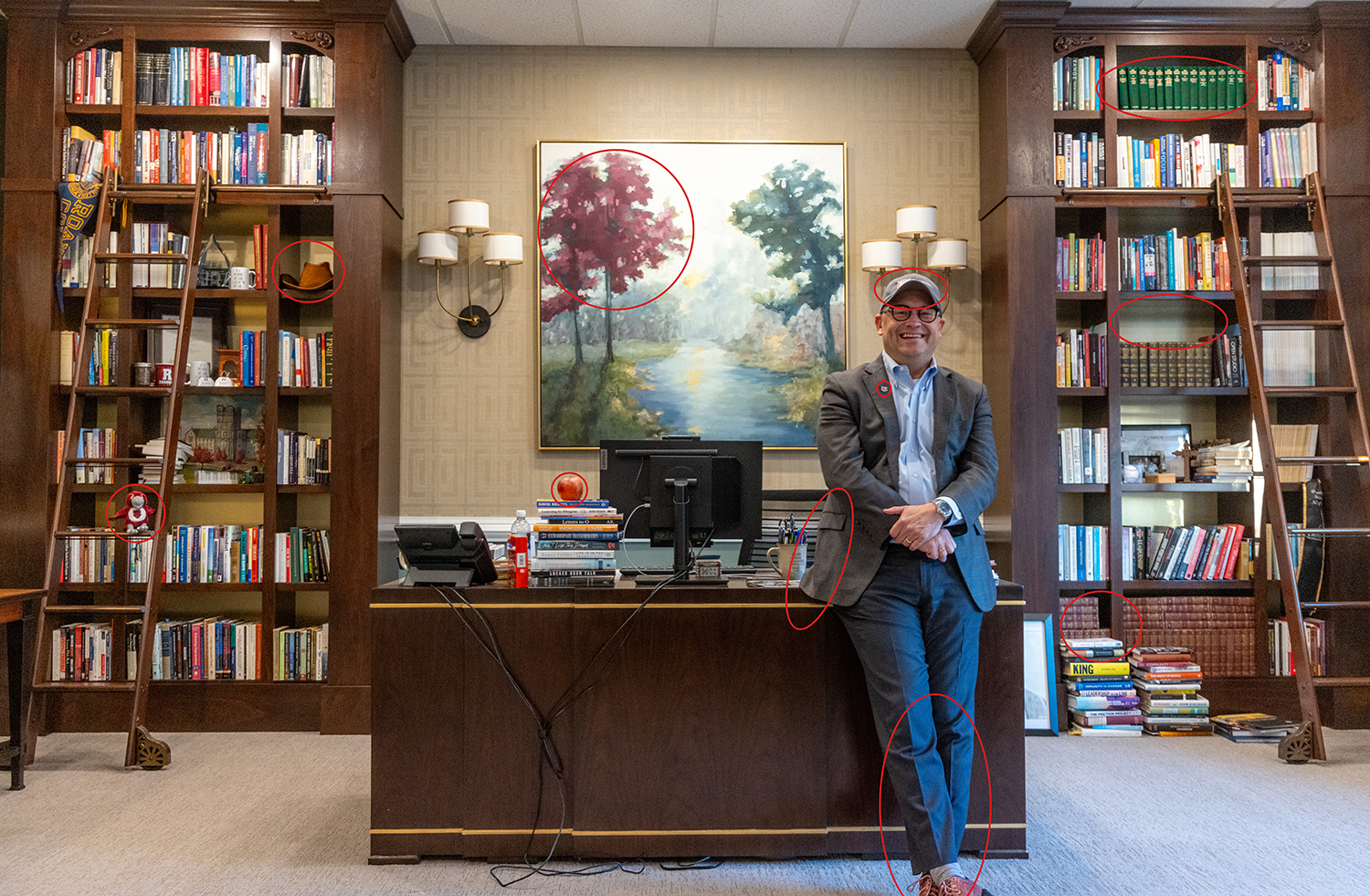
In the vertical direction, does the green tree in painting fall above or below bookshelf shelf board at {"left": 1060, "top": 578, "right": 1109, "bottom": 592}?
above

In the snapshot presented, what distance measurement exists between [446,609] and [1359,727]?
4.36 m

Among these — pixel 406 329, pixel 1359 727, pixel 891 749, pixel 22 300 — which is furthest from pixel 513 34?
pixel 1359 727

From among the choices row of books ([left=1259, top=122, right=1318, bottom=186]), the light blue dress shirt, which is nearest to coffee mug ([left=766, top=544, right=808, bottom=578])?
the light blue dress shirt

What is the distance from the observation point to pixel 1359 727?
14.5 ft

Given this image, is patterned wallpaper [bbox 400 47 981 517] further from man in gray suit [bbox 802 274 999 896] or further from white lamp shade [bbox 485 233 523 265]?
man in gray suit [bbox 802 274 999 896]

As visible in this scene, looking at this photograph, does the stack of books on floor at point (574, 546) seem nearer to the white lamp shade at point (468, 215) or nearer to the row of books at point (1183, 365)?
the white lamp shade at point (468, 215)

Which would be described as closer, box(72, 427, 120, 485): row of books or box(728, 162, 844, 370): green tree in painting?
box(72, 427, 120, 485): row of books

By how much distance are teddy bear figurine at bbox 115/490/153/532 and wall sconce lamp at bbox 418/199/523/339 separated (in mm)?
1724

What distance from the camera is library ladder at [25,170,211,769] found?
150 inches

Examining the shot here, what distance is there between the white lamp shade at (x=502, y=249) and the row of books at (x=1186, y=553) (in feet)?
11.1

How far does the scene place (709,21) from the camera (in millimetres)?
4680

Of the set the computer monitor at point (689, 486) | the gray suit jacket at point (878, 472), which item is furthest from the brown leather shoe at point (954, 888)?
the computer monitor at point (689, 486)

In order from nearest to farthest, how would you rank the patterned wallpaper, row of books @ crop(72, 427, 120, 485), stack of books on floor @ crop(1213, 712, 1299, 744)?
stack of books on floor @ crop(1213, 712, 1299, 744) → row of books @ crop(72, 427, 120, 485) → the patterned wallpaper

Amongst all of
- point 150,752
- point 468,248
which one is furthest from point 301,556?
point 468,248
